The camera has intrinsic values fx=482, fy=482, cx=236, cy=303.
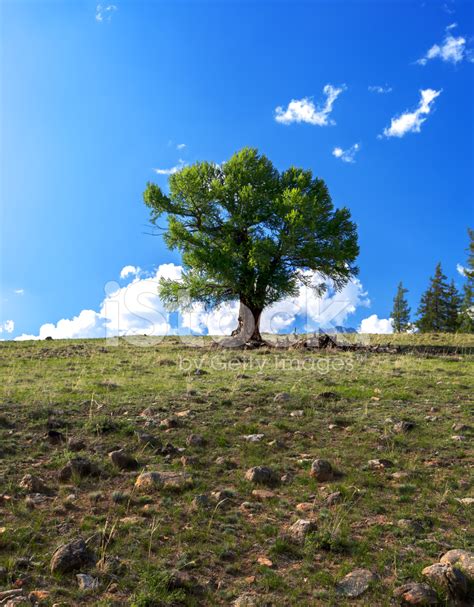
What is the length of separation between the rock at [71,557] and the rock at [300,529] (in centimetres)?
234

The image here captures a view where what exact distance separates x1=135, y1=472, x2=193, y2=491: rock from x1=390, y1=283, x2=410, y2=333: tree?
247 ft

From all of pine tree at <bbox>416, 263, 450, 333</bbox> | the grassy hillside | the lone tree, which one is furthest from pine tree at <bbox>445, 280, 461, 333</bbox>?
the grassy hillside

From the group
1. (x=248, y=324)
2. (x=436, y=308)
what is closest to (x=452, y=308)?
(x=436, y=308)

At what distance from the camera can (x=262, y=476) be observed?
738 centimetres

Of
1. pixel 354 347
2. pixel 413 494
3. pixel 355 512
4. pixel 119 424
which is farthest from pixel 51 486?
pixel 354 347

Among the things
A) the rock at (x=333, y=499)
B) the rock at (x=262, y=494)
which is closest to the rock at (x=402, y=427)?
the rock at (x=333, y=499)

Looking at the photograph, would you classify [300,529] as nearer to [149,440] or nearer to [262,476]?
[262,476]

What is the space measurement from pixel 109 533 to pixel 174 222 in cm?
2949

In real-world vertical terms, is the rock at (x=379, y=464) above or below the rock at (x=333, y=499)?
above

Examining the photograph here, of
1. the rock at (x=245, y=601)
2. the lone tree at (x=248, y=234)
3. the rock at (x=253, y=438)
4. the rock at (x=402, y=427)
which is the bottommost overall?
the rock at (x=245, y=601)

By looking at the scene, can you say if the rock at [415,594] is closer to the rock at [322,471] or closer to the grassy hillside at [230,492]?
the grassy hillside at [230,492]

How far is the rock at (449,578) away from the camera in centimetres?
492

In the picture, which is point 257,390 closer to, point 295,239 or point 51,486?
point 51,486

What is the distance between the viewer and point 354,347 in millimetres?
28672
